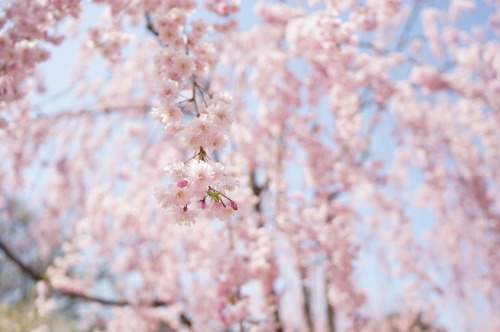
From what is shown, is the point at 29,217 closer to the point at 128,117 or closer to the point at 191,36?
the point at 128,117

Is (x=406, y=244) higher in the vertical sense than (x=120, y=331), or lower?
higher

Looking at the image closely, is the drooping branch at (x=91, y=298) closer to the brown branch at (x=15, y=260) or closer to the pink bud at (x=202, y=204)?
the brown branch at (x=15, y=260)

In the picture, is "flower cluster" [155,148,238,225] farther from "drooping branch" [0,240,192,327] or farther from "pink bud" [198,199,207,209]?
"drooping branch" [0,240,192,327]

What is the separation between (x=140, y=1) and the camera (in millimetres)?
2471

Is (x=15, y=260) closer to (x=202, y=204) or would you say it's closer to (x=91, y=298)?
(x=91, y=298)

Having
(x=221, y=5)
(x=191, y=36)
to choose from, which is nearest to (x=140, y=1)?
(x=191, y=36)

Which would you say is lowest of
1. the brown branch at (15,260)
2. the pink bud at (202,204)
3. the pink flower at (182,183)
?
the brown branch at (15,260)

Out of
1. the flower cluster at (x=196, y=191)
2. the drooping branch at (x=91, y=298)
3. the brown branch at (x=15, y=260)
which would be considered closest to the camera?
the flower cluster at (x=196, y=191)

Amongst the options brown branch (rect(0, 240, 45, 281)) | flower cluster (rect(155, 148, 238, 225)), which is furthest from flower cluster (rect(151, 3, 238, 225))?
brown branch (rect(0, 240, 45, 281))

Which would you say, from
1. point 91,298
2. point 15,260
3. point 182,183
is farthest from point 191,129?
point 91,298

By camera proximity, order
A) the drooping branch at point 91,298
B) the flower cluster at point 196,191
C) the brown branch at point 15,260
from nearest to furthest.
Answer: the flower cluster at point 196,191 → the brown branch at point 15,260 → the drooping branch at point 91,298

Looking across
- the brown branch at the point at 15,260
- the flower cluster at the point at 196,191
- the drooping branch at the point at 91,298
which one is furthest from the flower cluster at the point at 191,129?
the drooping branch at the point at 91,298

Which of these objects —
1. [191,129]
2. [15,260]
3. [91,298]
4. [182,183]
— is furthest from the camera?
[91,298]

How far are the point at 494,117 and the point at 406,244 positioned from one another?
2885 millimetres
